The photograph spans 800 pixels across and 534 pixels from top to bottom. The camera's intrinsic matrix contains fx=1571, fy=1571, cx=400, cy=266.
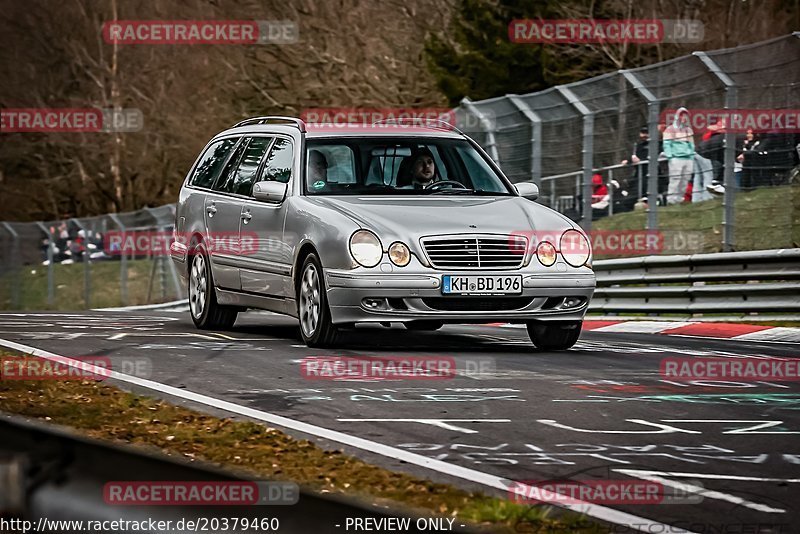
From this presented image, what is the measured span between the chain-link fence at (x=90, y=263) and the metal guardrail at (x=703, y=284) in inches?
595

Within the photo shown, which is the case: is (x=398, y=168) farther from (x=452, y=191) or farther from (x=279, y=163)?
(x=279, y=163)

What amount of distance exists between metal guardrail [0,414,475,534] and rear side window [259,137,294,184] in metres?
9.41

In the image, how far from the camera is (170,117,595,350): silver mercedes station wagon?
10.7 meters

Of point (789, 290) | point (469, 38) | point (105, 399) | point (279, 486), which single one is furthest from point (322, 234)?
point (469, 38)

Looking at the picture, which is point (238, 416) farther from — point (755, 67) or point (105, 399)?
point (755, 67)

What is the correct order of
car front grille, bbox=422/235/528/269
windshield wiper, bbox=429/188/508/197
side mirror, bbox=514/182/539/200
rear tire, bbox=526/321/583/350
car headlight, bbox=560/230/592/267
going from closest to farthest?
car front grille, bbox=422/235/528/269, car headlight, bbox=560/230/592/267, rear tire, bbox=526/321/583/350, windshield wiper, bbox=429/188/508/197, side mirror, bbox=514/182/539/200

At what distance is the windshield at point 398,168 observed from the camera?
11.9 meters

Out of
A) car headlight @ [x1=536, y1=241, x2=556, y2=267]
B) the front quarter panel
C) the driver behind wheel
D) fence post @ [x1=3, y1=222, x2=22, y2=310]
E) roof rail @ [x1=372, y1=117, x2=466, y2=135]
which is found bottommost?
fence post @ [x1=3, y1=222, x2=22, y2=310]

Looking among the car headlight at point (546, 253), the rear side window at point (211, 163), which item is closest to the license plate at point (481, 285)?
the car headlight at point (546, 253)

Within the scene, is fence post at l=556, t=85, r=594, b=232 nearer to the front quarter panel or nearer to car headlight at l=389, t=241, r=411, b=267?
the front quarter panel

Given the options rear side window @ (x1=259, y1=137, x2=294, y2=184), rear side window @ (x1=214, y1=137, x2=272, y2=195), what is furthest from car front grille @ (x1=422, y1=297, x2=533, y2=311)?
rear side window @ (x1=214, y1=137, x2=272, y2=195)

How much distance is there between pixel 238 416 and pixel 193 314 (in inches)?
252

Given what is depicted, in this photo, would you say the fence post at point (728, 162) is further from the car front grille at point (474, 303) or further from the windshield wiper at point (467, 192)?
the car front grille at point (474, 303)

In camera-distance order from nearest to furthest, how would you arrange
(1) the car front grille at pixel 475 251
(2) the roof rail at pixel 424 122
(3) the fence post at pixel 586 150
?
(1) the car front grille at pixel 475 251 < (2) the roof rail at pixel 424 122 < (3) the fence post at pixel 586 150
